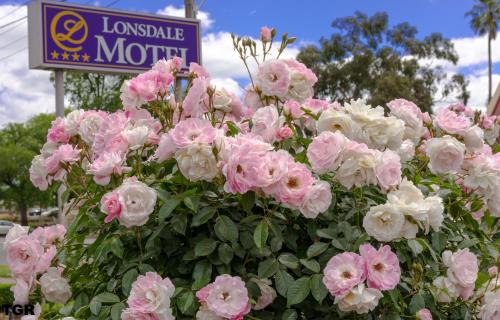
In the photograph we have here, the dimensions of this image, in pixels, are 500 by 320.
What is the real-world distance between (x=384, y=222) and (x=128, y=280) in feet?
2.52

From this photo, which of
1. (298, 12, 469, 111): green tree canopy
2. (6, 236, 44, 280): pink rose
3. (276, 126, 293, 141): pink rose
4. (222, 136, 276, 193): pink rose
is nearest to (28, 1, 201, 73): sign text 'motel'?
(6, 236, 44, 280): pink rose

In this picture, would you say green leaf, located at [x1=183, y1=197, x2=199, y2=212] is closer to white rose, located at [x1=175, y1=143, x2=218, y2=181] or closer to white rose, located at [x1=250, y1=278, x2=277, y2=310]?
white rose, located at [x1=175, y1=143, x2=218, y2=181]

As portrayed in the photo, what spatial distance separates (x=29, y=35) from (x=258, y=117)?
22.3 feet

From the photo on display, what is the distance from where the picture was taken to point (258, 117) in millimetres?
2152

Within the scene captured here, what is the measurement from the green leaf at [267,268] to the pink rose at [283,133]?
18.2 inches

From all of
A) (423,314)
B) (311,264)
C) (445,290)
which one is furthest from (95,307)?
(445,290)

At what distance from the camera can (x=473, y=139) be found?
7.61ft

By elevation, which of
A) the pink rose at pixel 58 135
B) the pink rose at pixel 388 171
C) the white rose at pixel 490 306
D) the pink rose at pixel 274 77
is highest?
the pink rose at pixel 274 77

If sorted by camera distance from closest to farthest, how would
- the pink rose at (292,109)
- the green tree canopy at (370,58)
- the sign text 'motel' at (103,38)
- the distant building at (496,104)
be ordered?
the pink rose at (292,109)
the sign text 'motel' at (103,38)
the distant building at (496,104)
the green tree canopy at (370,58)

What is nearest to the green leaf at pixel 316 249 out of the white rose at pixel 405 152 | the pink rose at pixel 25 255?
the white rose at pixel 405 152

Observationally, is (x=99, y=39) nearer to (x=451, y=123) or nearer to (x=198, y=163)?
(x=451, y=123)

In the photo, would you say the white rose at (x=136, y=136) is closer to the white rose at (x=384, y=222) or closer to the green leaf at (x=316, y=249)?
the green leaf at (x=316, y=249)

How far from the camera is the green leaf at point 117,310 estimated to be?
72.5 inches

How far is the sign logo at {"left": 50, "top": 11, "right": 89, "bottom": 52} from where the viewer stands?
26.9 feet
